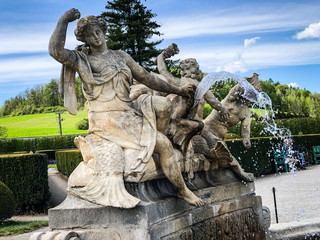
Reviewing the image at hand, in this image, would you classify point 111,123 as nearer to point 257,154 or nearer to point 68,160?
point 68,160

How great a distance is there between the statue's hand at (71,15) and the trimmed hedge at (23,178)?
8570 millimetres

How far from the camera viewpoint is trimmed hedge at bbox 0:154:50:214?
38.8 ft

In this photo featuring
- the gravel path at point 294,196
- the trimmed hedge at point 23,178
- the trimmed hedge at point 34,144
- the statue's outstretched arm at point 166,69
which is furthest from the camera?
the trimmed hedge at point 34,144

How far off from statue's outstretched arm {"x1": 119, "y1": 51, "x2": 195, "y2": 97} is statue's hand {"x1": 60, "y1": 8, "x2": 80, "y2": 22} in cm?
63

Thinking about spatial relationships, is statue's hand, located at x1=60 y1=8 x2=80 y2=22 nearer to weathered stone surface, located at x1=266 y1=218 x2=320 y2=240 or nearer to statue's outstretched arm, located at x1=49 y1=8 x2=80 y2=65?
statue's outstretched arm, located at x1=49 y1=8 x2=80 y2=65

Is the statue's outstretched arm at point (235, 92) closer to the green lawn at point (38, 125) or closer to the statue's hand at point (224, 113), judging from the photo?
the statue's hand at point (224, 113)

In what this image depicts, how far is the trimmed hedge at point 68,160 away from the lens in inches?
587

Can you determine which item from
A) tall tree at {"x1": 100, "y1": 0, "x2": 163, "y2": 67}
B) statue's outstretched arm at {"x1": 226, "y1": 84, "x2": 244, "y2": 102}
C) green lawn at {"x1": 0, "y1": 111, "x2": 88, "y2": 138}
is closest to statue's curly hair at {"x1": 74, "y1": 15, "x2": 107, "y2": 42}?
statue's outstretched arm at {"x1": 226, "y1": 84, "x2": 244, "y2": 102}

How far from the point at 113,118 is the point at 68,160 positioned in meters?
12.5

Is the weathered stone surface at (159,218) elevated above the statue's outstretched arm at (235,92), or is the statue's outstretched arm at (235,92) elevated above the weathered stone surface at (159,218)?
the statue's outstretched arm at (235,92)

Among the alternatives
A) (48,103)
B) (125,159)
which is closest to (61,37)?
(125,159)

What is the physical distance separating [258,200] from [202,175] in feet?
3.53

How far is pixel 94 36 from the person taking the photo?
167 inches

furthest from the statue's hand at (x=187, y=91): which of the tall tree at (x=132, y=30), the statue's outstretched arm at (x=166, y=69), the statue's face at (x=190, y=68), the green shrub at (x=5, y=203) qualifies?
the tall tree at (x=132, y=30)
